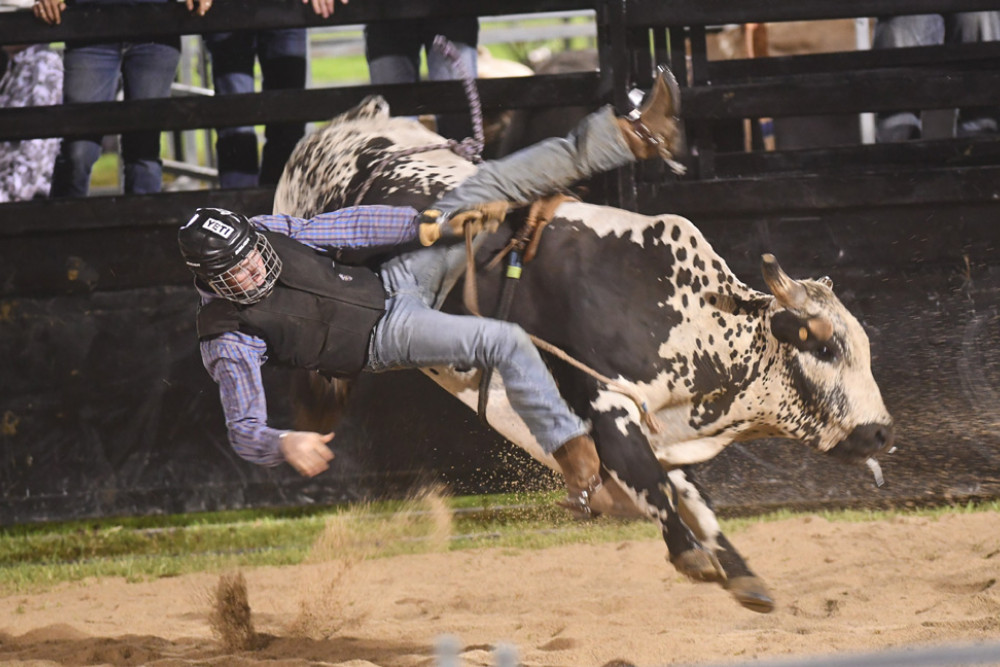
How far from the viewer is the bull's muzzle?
4156 millimetres

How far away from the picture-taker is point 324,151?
195 inches

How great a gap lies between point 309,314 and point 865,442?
1.97 meters

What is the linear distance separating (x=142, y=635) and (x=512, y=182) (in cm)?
229

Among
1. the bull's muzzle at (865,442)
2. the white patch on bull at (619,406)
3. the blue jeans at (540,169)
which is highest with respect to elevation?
the blue jeans at (540,169)

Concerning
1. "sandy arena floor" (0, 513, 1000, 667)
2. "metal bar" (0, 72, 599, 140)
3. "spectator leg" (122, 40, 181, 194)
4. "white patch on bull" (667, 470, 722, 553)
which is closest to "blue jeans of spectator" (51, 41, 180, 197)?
"spectator leg" (122, 40, 181, 194)

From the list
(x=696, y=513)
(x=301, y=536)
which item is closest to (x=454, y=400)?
(x=301, y=536)

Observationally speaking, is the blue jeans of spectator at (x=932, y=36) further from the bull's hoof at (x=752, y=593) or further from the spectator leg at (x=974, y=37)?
the bull's hoof at (x=752, y=593)

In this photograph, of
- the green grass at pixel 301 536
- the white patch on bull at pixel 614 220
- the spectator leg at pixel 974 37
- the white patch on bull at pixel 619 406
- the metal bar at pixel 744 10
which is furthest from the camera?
the spectator leg at pixel 974 37

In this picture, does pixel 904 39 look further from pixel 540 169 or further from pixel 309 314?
pixel 309 314

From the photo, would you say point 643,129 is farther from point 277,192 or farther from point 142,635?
point 142,635

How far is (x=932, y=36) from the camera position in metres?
5.81

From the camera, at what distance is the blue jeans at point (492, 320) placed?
3.78 m

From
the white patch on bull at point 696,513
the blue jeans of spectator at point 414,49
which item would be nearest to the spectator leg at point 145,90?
the blue jeans of spectator at point 414,49

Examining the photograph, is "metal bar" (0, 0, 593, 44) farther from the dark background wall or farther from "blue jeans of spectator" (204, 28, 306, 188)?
"blue jeans of spectator" (204, 28, 306, 188)
